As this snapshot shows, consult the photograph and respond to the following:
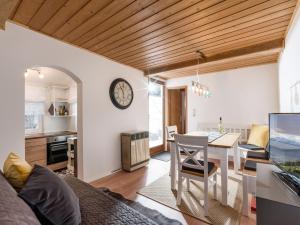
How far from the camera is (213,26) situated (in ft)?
6.71

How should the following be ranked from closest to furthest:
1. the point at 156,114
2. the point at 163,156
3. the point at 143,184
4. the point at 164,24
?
the point at 164,24, the point at 143,184, the point at 163,156, the point at 156,114

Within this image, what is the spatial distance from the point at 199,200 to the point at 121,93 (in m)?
2.47

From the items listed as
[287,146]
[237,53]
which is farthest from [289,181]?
[237,53]

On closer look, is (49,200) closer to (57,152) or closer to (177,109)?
(57,152)

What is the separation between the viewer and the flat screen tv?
126 centimetres

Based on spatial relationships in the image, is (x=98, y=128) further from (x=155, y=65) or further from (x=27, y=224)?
(x=27, y=224)

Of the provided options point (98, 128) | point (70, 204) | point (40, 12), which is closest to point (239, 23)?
point (40, 12)

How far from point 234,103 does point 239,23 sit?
8.19ft

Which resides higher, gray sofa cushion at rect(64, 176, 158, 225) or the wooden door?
the wooden door

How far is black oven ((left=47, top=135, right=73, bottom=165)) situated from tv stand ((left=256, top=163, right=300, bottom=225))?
12.3 feet

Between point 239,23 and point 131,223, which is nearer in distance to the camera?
point 131,223

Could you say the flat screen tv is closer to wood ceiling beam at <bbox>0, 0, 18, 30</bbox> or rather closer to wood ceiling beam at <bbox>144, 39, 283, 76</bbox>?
wood ceiling beam at <bbox>144, 39, 283, 76</bbox>

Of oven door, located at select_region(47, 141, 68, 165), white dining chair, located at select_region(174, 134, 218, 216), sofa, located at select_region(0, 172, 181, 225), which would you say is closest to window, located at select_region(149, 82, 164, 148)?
oven door, located at select_region(47, 141, 68, 165)

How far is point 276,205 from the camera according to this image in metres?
1.12
